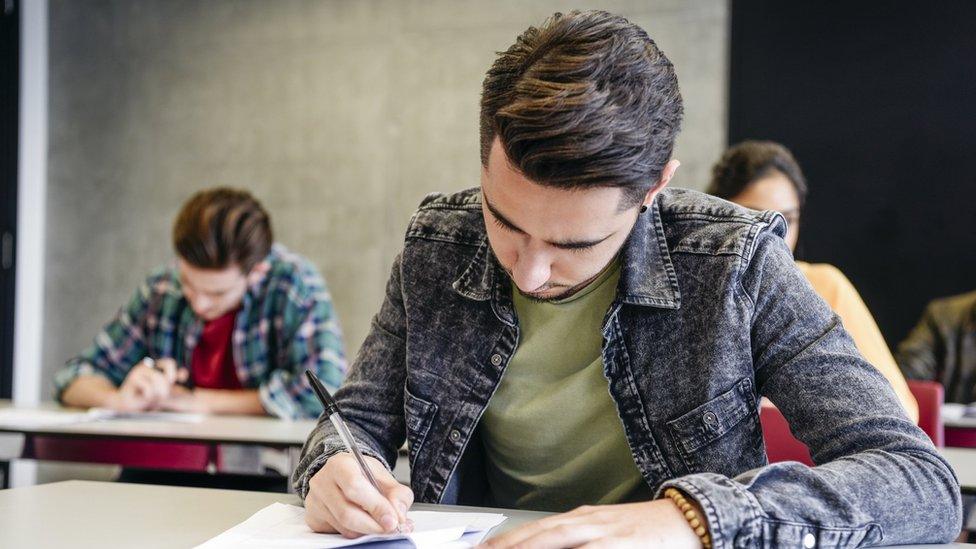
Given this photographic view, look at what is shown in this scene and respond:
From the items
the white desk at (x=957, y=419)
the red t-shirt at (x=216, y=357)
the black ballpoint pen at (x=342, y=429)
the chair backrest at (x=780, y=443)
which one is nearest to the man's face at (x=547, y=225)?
the black ballpoint pen at (x=342, y=429)

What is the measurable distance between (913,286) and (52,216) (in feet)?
14.6

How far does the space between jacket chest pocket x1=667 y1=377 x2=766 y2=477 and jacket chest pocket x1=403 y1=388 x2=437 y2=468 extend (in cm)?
34

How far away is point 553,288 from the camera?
122cm

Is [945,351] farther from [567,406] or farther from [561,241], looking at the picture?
[561,241]

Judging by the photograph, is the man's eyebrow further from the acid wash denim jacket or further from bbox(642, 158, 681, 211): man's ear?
the acid wash denim jacket

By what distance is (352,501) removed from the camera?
1099mm

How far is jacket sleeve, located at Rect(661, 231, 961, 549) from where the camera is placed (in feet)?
3.27

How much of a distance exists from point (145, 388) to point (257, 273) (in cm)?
46

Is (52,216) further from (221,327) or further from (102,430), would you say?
(102,430)

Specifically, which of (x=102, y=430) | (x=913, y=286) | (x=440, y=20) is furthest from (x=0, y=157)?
(x=913, y=286)

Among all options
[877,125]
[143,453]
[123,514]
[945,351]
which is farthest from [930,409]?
[877,125]

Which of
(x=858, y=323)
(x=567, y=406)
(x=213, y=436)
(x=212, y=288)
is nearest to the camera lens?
(x=567, y=406)

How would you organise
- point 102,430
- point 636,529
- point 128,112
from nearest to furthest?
point 636,529 → point 102,430 → point 128,112

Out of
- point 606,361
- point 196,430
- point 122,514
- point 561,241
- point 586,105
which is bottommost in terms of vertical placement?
point 196,430
